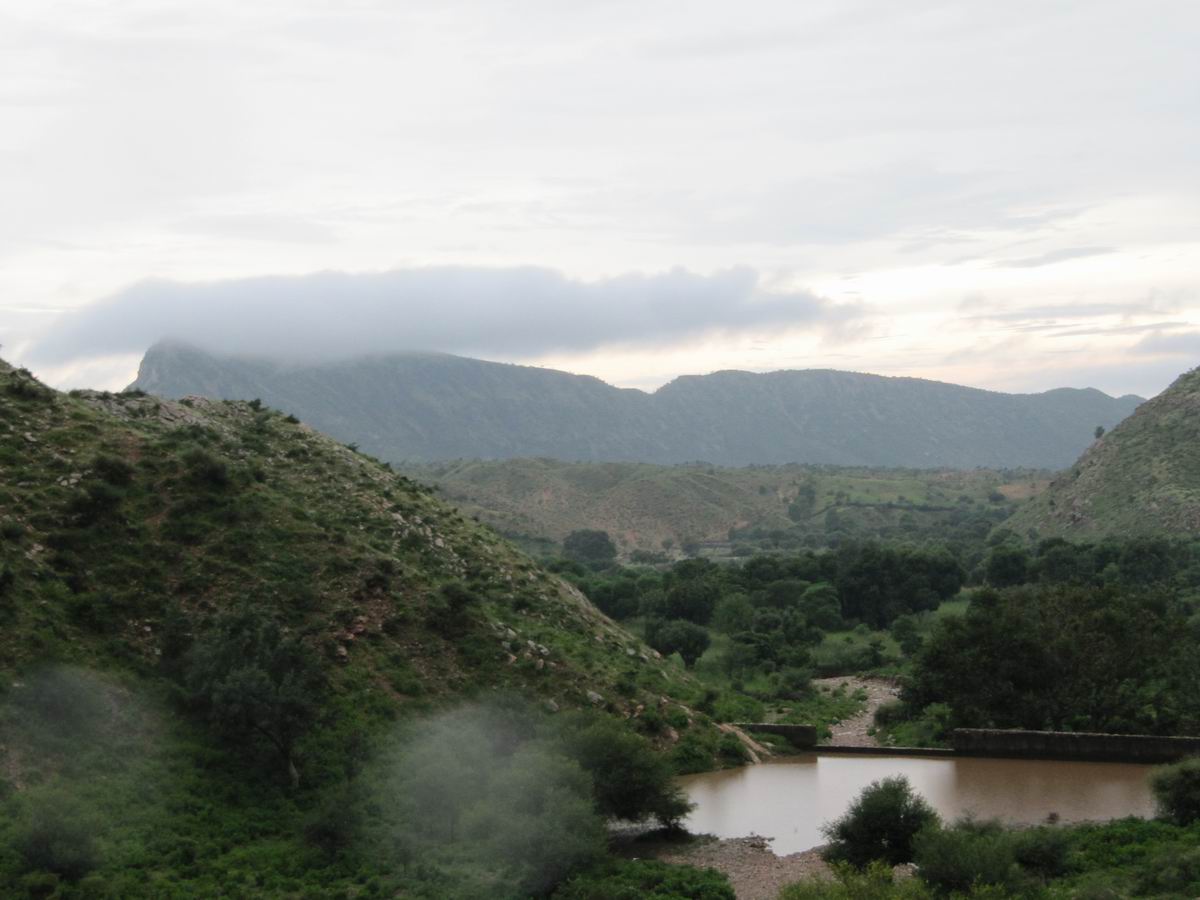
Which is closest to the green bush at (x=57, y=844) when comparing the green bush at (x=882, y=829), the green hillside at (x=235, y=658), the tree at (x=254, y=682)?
the green hillside at (x=235, y=658)

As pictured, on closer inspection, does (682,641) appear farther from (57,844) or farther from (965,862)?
(57,844)

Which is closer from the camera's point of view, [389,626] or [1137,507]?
[389,626]

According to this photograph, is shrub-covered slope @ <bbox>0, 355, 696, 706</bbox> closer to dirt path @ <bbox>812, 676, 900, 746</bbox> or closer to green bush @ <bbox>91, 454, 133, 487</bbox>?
green bush @ <bbox>91, 454, 133, 487</bbox>

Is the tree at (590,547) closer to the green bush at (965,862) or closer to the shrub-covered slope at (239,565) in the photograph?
the shrub-covered slope at (239,565)

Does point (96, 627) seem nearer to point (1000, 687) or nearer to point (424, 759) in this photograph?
point (424, 759)

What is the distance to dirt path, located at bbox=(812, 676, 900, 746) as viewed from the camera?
4750 centimetres

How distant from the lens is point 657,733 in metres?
39.4

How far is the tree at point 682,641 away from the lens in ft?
211

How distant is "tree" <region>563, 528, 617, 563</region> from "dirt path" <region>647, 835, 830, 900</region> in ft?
334

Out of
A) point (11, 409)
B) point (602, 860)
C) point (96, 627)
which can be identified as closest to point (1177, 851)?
point (602, 860)

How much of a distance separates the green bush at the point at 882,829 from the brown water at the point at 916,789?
281cm

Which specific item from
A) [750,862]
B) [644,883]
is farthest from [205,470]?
[750,862]

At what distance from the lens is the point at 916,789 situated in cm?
3775

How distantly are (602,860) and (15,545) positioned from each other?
19.4 m
